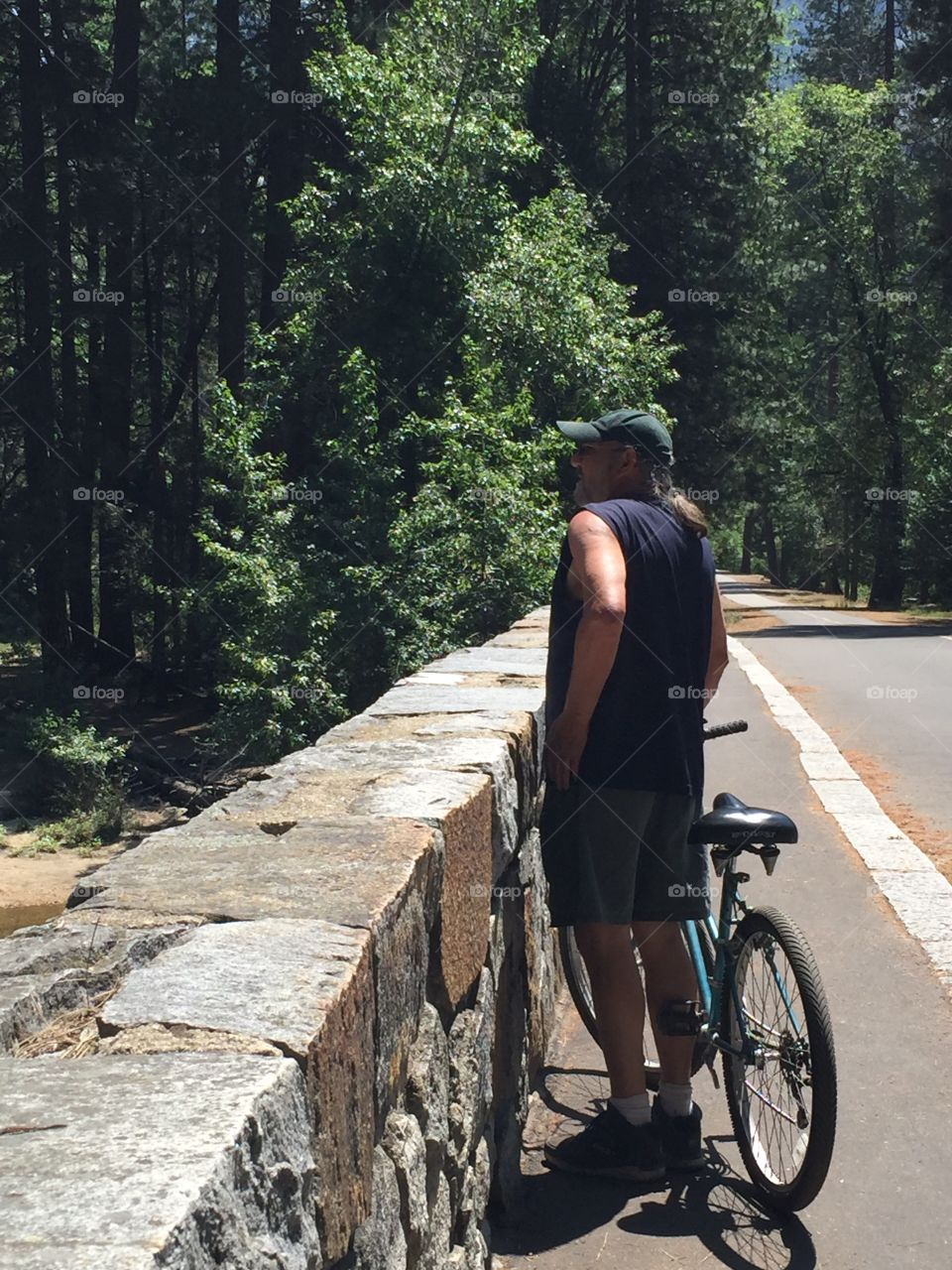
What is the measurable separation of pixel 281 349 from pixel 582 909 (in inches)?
603

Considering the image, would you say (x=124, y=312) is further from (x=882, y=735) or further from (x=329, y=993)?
(x=329, y=993)

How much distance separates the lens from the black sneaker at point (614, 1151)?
3.84 m

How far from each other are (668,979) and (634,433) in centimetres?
148

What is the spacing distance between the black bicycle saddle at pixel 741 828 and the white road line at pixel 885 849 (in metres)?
1.83

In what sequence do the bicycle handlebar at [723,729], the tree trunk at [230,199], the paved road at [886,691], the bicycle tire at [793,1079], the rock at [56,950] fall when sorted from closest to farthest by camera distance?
the rock at [56,950] < the bicycle tire at [793,1079] < the bicycle handlebar at [723,729] < the paved road at [886,691] < the tree trunk at [230,199]

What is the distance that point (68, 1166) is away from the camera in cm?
141

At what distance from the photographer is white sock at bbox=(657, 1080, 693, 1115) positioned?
3.96 m

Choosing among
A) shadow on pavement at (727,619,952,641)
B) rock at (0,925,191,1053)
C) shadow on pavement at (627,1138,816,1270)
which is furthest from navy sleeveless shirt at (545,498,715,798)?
shadow on pavement at (727,619,952,641)

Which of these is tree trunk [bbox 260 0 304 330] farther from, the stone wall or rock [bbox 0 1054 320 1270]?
rock [bbox 0 1054 320 1270]

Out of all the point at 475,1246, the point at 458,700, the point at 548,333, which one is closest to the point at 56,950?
the point at 475,1246

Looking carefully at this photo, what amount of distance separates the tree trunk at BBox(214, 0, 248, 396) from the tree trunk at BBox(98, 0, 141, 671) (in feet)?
5.63

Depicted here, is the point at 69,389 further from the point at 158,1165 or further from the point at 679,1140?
the point at 158,1165

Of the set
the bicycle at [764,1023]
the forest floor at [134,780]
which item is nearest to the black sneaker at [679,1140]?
the bicycle at [764,1023]

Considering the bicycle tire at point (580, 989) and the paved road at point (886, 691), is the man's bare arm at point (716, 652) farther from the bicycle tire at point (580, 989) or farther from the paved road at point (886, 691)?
the paved road at point (886, 691)
